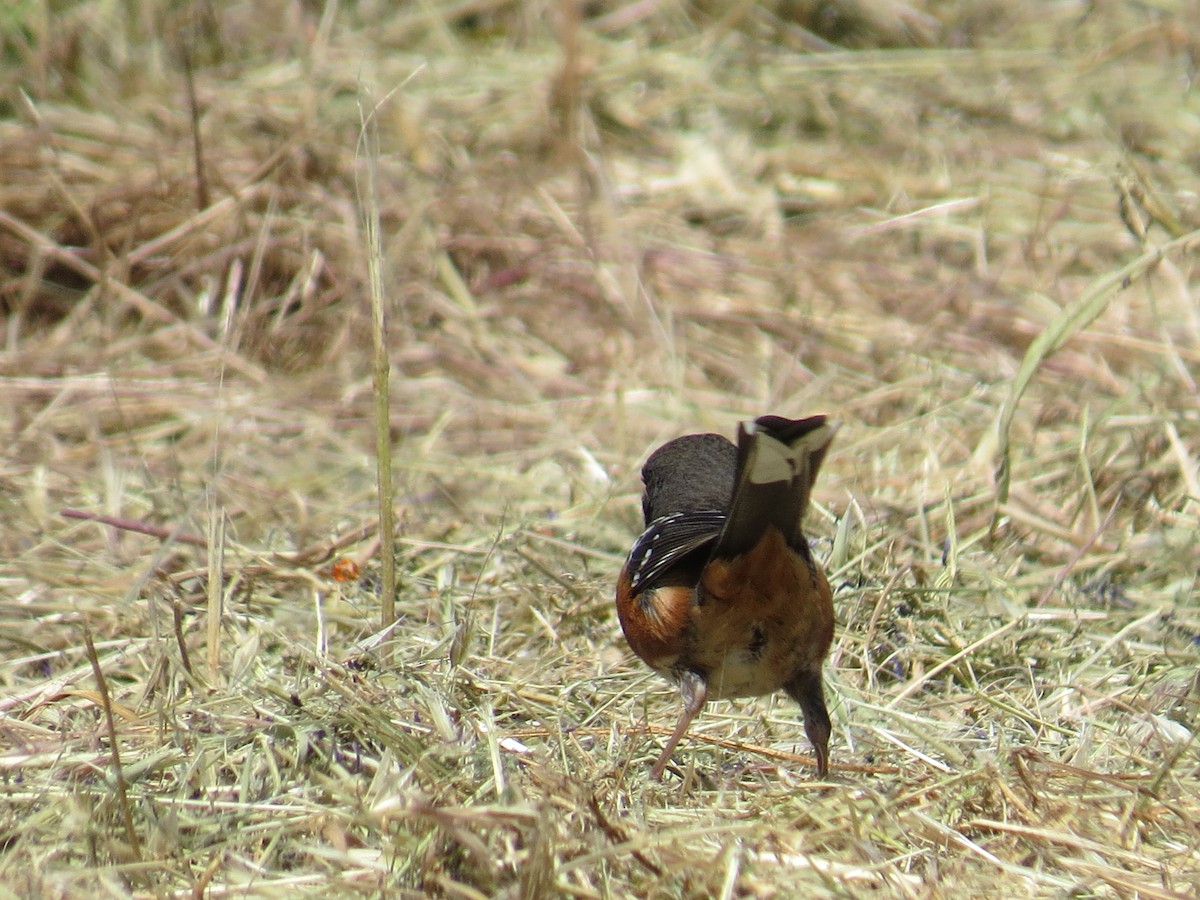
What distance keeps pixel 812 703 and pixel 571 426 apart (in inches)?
71.9

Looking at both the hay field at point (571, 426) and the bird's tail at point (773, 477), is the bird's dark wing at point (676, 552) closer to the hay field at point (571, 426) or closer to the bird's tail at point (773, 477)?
the bird's tail at point (773, 477)

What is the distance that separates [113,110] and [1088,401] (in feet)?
11.1

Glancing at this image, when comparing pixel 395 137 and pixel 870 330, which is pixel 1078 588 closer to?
pixel 870 330

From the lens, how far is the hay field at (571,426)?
2.23 m

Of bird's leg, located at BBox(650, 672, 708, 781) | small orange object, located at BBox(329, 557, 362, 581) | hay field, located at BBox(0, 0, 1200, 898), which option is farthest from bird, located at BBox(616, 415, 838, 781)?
small orange object, located at BBox(329, 557, 362, 581)

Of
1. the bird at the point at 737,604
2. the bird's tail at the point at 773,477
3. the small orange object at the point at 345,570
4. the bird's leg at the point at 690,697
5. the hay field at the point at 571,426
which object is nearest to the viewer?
the bird's tail at the point at 773,477

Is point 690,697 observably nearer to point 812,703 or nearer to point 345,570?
point 812,703

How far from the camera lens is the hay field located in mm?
2227

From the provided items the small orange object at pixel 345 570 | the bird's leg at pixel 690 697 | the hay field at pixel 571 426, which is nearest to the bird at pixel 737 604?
the bird's leg at pixel 690 697

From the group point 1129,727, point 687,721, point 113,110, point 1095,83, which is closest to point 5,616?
point 687,721

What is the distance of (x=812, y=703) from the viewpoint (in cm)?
260

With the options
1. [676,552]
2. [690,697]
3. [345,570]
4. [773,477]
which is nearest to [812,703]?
[690,697]

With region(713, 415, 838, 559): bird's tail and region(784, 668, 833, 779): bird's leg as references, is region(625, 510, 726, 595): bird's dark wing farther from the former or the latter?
region(784, 668, 833, 779): bird's leg

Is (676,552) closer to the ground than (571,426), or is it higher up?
higher up
